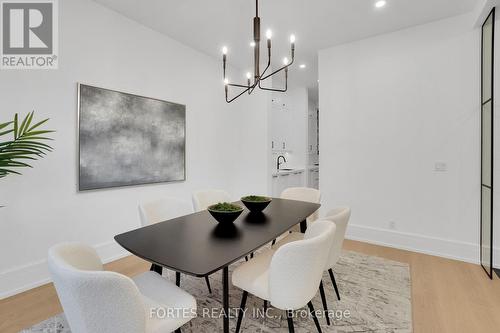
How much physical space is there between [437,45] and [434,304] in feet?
9.64

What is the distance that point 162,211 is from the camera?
214 centimetres

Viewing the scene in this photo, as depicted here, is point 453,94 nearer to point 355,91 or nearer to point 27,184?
point 355,91

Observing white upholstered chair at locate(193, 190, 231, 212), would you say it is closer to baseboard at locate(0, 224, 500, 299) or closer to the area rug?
the area rug

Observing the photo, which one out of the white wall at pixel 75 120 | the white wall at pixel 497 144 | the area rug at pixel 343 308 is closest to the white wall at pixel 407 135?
the white wall at pixel 497 144

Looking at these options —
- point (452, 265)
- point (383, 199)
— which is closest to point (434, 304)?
point (452, 265)

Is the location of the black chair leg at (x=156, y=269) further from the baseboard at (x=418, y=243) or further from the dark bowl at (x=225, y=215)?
the baseboard at (x=418, y=243)

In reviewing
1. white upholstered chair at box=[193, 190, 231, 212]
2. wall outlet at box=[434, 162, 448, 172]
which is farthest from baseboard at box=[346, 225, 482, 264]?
white upholstered chair at box=[193, 190, 231, 212]

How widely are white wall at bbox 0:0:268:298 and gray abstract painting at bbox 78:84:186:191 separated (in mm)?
100

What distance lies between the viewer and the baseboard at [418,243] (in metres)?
2.82

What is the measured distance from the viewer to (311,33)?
3236 mm

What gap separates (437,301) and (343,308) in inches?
33.8

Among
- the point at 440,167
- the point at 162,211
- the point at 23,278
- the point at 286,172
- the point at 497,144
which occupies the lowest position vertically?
the point at 23,278

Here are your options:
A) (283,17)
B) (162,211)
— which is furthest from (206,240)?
(283,17)

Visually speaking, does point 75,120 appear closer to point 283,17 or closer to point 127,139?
point 127,139
